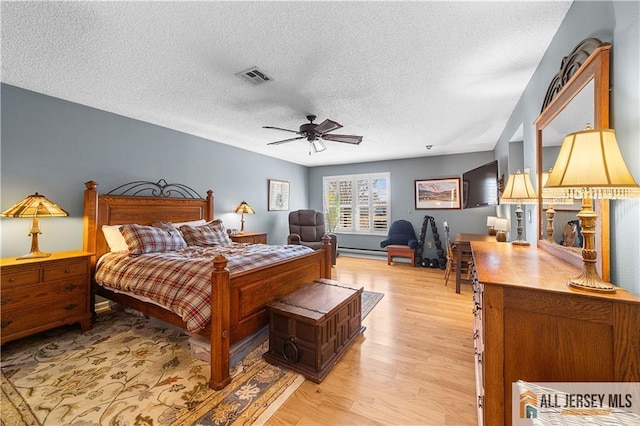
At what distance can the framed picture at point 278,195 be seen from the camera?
6.02 metres

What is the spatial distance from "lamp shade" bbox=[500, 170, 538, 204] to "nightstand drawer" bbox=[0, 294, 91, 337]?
4.28 meters

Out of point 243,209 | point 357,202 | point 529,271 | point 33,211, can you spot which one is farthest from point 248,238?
point 529,271

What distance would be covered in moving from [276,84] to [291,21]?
0.89m

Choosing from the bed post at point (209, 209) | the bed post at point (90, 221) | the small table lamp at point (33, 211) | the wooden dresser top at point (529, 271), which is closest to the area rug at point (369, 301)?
the wooden dresser top at point (529, 271)

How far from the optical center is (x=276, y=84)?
2537 millimetres

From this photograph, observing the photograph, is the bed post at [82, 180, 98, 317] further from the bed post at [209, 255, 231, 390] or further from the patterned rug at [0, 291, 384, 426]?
the bed post at [209, 255, 231, 390]

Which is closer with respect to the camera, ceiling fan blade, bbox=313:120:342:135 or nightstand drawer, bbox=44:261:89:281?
nightstand drawer, bbox=44:261:89:281

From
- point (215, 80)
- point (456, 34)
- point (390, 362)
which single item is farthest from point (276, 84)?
point (390, 362)

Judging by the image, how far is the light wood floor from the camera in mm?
1589

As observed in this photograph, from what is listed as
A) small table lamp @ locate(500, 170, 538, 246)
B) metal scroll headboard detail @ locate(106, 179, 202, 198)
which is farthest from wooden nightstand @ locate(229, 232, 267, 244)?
small table lamp @ locate(500, 170, 538, 246)

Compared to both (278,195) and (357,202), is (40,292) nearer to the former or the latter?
(278,195)

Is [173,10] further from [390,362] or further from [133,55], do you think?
[390,362]

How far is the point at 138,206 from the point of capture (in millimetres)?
3473

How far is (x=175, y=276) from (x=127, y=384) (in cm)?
80
